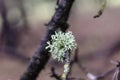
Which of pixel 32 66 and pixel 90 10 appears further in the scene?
pixel 90 10

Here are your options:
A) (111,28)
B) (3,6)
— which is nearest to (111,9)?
(111,28)

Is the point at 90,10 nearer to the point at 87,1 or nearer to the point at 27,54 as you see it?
the point at 87,1

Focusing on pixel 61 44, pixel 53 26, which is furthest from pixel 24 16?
pixel 61 44

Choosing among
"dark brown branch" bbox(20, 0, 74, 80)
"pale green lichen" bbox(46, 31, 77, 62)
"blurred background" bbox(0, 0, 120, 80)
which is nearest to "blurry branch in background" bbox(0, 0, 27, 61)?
"blurred background" bbox(0, 0, 120, 80)

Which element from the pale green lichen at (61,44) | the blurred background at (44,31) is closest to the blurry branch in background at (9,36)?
the blurred background at (44,31)

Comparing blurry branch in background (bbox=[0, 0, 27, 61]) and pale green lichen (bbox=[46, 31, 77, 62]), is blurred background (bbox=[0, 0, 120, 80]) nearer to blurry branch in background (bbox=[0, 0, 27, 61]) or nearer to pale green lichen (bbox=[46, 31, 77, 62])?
blurry branch in background (bbox=[0, 0, 27, 61])

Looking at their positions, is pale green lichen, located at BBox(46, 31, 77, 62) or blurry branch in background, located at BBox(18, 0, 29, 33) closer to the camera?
pale green lichen, located at BBox(46, 31, 77, 62)

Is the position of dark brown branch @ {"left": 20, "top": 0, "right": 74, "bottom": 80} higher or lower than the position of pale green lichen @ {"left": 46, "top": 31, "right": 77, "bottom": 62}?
higher
